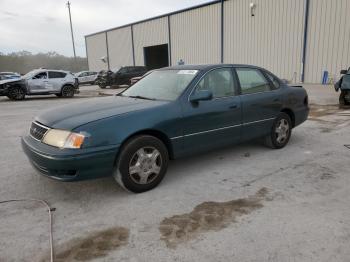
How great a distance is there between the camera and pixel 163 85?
4.68m

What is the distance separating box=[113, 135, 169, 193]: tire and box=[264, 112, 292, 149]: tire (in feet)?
7.82

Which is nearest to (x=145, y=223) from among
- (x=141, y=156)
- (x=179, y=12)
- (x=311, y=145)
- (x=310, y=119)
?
(x=141, y=156)

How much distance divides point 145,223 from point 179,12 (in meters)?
25.3

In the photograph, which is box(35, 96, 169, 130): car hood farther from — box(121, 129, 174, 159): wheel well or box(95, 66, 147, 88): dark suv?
box(95, 66, 147, 88): dark suv

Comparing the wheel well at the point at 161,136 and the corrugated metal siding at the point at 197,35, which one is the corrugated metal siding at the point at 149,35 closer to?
the corrugated metal siding at the point at 197,35

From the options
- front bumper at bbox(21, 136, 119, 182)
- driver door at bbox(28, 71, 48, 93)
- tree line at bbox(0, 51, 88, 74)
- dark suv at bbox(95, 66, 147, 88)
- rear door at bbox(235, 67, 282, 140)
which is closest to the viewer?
front bumper at bbox(21, 136, 119, 182)

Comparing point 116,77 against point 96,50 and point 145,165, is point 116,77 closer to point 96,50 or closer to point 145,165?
point 96,50

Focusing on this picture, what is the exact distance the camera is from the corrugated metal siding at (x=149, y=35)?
2829 centimetres

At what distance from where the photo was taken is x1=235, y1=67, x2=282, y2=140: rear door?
197 inches

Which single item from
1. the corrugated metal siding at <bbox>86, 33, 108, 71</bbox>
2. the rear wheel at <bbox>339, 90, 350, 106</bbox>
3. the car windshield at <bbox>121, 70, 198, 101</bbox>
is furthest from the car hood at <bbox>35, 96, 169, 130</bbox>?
the corrugated metal siding at <bbox>86, 33, 108, 71</bbox>

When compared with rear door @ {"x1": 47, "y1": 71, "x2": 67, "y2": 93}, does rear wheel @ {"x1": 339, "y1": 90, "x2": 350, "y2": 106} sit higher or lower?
lower

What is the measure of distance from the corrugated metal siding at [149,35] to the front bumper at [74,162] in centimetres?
2596

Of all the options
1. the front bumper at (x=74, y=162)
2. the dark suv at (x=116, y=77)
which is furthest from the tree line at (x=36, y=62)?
the front bumper at (x=74, y=162)

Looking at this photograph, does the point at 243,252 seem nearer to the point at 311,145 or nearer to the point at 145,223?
the point at 145,223
